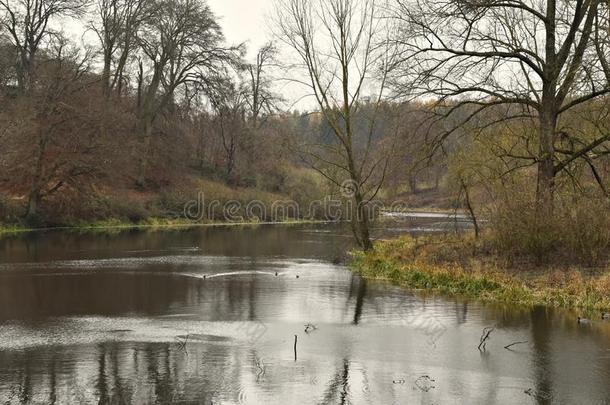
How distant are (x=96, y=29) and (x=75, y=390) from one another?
4696 centimetres

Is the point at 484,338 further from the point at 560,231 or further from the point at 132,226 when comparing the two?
the point at 132,226

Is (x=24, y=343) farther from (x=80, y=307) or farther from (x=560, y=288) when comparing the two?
(x=560, y=288)

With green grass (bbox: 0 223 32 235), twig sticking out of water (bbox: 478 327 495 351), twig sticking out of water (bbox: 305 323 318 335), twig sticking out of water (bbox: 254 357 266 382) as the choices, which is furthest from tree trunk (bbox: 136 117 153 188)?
twig sticking out of water (bbox: 254 357 266 382)

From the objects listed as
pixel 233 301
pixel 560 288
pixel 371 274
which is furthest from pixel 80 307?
pixel 560 288

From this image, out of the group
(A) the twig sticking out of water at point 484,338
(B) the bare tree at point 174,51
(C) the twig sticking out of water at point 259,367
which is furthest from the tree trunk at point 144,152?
(C) the twig sticking out of water at point 259,367

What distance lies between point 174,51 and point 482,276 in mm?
39425

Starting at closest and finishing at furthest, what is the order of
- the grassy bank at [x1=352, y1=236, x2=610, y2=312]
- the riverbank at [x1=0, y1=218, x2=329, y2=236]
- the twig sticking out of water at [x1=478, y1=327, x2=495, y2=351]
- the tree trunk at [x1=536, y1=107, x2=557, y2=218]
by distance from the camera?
the twig sticking out of water at [x1=478, y1=327, x2=495, y2=351] < the grassy bank at [x1=352, y1=236, x2=610, y2=312] < the tree trunk at [x1=536, y1=107, x2=557, y2=218] < the riverbank at [x1=0, y1=218, x2=329, y2=236]

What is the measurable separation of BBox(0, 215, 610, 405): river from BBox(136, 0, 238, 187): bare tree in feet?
106

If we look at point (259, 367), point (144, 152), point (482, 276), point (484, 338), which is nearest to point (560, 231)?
point (482, 276)

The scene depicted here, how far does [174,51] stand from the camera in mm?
51969

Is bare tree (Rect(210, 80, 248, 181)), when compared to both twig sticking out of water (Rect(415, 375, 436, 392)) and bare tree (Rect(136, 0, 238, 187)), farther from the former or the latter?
twig sticking out of water (Rect(415, 375, 436, 392))

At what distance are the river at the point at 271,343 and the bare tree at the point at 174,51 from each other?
106 ft

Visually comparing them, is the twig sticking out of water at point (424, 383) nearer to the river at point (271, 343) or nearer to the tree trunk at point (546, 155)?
the river at point (271, 343)

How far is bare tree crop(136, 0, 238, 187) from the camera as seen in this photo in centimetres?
5109
